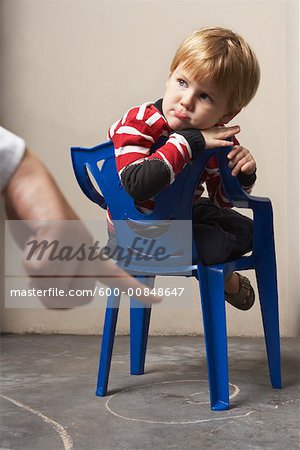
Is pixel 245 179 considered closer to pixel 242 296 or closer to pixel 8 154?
pixel 242 296

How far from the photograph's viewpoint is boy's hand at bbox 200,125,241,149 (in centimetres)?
137

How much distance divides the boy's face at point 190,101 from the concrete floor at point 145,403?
2.13 ft

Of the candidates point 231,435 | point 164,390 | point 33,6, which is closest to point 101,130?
point 33,6

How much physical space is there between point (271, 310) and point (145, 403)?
1.34 ft

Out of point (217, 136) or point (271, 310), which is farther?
point (271, 310)

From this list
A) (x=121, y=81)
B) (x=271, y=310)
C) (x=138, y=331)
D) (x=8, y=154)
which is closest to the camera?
(x=8, y=154)

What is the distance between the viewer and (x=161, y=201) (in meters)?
1.45

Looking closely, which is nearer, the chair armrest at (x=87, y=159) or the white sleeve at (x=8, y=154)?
the white sleeve at (x=8, y=154)

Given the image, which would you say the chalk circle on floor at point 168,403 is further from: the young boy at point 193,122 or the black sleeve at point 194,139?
the black sleeve at point 194,139

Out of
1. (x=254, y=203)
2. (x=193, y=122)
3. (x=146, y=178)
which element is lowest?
(x=254, y=203)

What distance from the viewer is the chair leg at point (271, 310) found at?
1.62m

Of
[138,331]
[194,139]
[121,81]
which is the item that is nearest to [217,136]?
[194,139]

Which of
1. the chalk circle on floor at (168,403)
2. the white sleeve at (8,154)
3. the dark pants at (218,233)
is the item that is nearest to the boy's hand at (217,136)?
the dark pants at (218,233)

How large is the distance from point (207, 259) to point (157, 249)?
124 millimetres
